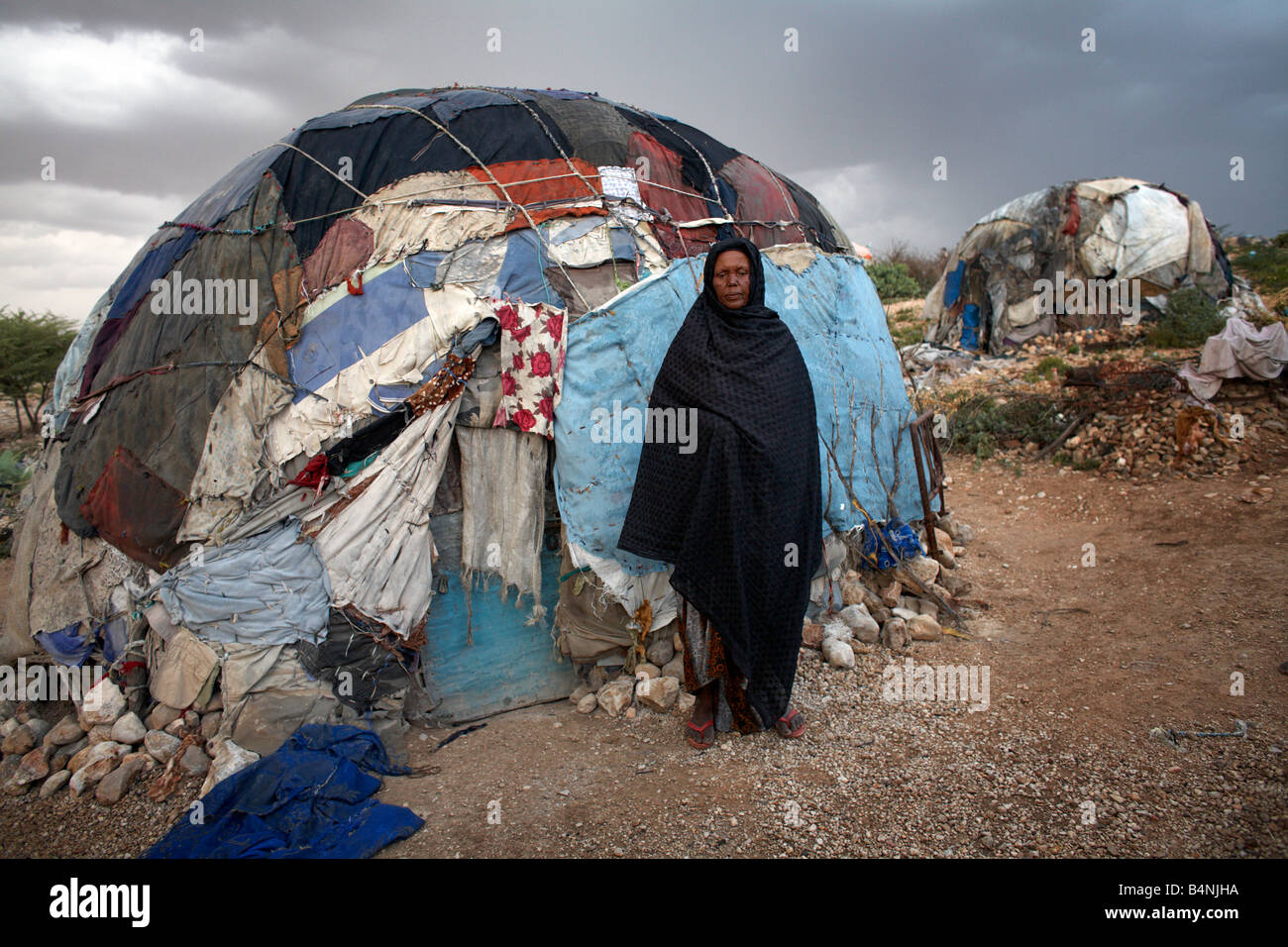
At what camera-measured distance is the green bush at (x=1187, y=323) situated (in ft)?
28.3

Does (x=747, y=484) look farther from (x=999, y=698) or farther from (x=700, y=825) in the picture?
(x=999, y=698)

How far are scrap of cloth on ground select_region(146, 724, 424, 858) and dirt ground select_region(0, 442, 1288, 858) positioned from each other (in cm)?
11

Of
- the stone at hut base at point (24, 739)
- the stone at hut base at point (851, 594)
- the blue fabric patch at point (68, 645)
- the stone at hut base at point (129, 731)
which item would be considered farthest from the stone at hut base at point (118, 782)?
the stone at hut base at point (851, 594)

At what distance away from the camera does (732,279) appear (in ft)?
9.40

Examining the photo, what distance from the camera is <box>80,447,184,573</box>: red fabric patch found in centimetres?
316

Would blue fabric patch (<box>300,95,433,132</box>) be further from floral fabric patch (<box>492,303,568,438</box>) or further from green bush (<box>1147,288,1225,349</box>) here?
green bush (<box>1147,288,1225,349</box>)

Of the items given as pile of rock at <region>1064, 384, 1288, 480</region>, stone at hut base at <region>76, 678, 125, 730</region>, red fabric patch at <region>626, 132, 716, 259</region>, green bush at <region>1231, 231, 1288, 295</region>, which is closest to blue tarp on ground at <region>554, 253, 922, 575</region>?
red fabric patch at <region>626, 132, 716, 259</region>

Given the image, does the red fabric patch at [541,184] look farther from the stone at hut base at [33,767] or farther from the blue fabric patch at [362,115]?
the stone at hut base at [33,767]

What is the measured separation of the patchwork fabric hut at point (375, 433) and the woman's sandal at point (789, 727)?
754 millimetres

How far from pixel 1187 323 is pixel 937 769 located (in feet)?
28.5

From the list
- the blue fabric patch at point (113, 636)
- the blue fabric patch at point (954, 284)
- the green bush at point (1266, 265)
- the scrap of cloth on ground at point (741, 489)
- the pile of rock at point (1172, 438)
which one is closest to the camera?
the scrap of cloth on ground at point (741, 489)

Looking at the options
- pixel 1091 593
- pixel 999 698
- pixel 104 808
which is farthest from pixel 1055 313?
pixel 104 808

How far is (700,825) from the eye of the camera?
2.47m

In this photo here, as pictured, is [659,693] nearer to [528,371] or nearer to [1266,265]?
[528,371]
